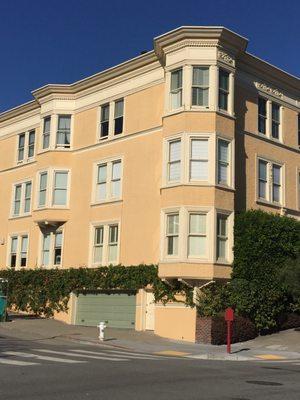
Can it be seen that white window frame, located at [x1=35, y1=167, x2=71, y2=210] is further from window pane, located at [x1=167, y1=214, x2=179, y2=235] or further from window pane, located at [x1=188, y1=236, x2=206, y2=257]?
window pane, located at [x1=188, y1=236, x2=206, y2=257]

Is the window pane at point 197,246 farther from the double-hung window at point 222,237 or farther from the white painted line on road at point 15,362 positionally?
the white painted line on road at point 15,362

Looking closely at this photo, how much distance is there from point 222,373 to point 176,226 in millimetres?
12141

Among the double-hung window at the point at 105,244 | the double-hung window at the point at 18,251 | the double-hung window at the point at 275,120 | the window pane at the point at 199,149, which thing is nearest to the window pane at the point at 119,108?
the double-hung window at the point at 105,244

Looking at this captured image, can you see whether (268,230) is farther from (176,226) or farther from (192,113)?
(192,113)

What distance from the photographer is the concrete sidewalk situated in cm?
1991

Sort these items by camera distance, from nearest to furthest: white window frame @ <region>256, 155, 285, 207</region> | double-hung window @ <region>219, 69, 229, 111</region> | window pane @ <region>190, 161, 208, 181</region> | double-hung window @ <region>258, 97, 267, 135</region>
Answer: window pane @ <region>190, 161, 208, 181</region> < double-hung window @ <region>219, 69, 229, 111</region> < white window frame @ <region>256, 155, 285, 207</region> < double-hung window @ <region>258, 97, 267, 135</region>

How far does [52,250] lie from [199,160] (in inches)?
427

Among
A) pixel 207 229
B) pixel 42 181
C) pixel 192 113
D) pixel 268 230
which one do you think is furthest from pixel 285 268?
pixel 42 181

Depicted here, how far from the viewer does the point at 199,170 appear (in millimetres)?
25500

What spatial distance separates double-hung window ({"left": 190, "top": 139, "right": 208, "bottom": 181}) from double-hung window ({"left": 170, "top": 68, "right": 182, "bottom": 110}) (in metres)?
2.07

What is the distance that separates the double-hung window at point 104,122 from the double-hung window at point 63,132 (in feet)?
8.18

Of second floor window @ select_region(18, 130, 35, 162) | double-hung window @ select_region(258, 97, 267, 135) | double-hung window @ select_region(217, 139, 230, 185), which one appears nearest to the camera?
double-hung window @ select_region(217, 139, 230, 185)

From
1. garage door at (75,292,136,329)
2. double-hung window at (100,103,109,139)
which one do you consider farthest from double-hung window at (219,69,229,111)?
garage door at (75,292,136,329)

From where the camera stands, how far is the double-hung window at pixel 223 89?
2628 cm
